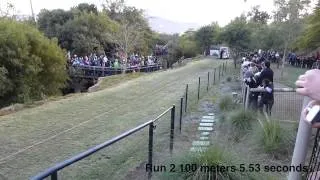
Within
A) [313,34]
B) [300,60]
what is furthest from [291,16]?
[300,60]

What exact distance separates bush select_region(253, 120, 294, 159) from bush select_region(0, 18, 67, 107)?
1813cm

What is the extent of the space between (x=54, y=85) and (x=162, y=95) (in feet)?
38.1

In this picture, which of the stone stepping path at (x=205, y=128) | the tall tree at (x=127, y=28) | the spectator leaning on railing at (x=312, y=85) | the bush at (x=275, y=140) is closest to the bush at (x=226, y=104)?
the stone stepping path at (x=205, y=128)

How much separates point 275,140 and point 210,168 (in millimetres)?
2603

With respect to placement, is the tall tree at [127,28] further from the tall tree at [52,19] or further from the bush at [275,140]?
the bush at [275,140]

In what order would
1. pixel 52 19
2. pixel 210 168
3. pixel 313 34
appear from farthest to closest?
pixel 52 19
pixel 313 34
pixel 210 168

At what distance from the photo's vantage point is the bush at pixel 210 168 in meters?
4.93

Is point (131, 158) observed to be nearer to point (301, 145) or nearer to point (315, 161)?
point (301, 145)

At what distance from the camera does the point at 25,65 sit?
2491cm

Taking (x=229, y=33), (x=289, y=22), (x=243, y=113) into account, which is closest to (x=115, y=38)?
(x=229, y=33)

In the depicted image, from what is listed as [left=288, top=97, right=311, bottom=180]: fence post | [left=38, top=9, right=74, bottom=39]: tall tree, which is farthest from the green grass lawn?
[left=38, top=9, right=74, bottom=39]: tall tree

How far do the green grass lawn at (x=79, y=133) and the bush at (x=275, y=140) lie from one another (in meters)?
2.01

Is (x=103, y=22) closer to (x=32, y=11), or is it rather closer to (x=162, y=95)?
(x=32, y=11)

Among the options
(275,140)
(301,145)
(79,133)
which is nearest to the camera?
(301,145)
